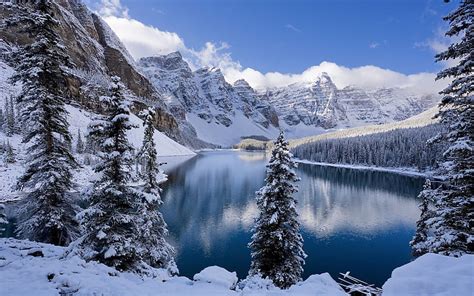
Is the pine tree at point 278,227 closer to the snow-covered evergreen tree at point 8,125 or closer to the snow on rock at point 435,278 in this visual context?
the snow on rock at point 435,278

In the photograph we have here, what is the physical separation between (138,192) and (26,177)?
19.8 feet

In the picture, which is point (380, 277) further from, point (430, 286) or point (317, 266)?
point (430, 286)

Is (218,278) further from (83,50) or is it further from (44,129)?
(83,50)

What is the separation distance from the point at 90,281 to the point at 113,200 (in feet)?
14.7

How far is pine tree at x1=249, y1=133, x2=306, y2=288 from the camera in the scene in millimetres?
17375

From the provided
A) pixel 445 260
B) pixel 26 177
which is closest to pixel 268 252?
pixel 445 260

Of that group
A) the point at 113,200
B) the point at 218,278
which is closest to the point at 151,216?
the point at 113,200

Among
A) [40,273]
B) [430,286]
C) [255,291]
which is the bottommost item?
[255,291]

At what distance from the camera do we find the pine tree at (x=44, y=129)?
43.9 feet

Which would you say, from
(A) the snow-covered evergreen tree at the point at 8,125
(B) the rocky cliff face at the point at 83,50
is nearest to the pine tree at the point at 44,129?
(A) the snow-covered evergreen tree at the point at 8,125

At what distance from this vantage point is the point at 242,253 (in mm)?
31109

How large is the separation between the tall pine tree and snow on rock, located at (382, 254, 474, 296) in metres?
5.03

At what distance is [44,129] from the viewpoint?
1370cm

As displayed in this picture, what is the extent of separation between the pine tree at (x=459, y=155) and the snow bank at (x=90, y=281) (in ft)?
17.6
